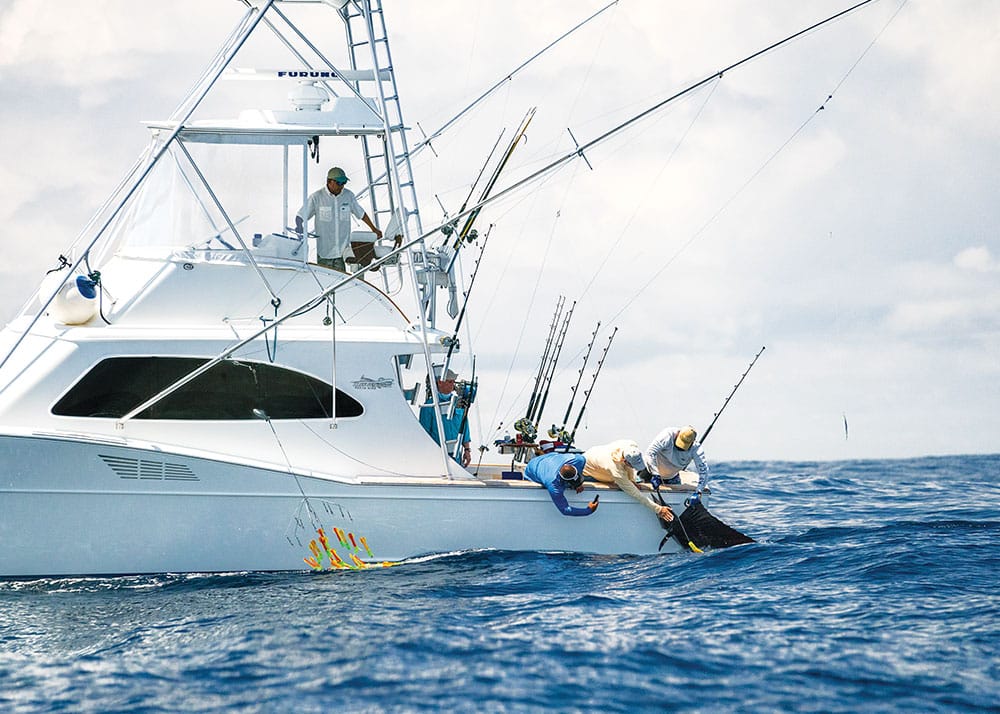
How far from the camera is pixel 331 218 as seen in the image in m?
11.4

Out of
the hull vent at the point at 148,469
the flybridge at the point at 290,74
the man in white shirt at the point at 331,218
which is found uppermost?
the flybridge at the point at 290,74

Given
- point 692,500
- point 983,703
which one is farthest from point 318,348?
point 983,703

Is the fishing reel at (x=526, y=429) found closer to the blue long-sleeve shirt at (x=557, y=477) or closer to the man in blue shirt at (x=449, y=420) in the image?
the man in blue shirt at (x=449, y=420)

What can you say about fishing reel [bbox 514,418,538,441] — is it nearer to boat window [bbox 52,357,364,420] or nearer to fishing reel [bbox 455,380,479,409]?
fishing reel [bbox 455,380,479,409]

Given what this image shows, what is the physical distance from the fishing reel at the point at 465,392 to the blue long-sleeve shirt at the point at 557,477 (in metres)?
1.24

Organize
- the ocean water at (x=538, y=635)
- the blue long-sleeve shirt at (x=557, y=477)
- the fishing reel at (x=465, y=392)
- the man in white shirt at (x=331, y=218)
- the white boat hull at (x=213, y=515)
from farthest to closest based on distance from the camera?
the fishing reel at (x=465, y=392) < the man in white shirt at (x=331, y=218) < the blue long-sleeve shirt at (x=557, y=477) < the white boat hull at (x=213, y=515) < the ocean water at (x=538, y=635)

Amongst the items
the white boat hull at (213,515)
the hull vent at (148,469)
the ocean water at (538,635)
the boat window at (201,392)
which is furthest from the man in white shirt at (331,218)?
the ocean water at (538,635)

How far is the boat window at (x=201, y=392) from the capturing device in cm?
1030

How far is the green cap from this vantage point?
1128 cm

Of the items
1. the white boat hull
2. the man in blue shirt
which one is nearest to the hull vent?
the white boat hull

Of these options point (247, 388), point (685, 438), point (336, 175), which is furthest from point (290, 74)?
point (685, 438)

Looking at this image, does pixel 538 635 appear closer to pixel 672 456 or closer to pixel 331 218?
pixel 672 456

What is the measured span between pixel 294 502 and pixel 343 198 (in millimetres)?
3150

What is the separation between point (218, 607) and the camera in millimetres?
9023
